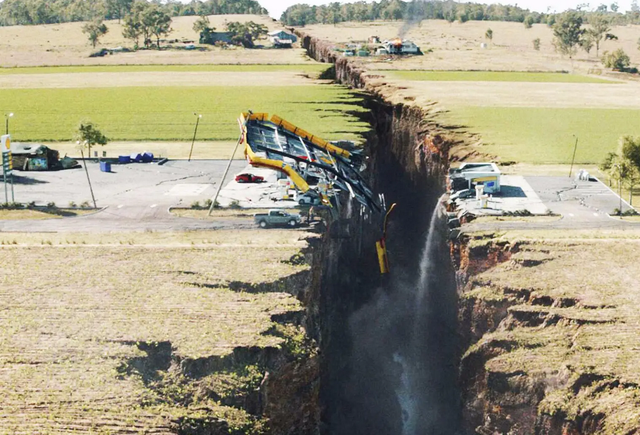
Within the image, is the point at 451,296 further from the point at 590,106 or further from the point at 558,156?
the point at 590,106

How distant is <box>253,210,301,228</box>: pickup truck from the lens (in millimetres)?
52688

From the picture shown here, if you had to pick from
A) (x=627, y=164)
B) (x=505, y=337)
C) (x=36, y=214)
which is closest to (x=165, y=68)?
(x=36, y=214)

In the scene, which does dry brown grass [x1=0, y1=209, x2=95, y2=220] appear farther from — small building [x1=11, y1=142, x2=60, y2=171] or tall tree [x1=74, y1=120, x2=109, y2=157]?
tall tree [x1=74, y1=120, x2=109, y2=157]

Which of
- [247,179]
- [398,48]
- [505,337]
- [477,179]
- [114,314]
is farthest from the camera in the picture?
[398,48]

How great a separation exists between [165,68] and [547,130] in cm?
9147

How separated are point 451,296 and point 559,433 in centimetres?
1840

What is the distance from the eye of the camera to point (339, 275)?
2237 inches

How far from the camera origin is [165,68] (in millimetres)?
161375

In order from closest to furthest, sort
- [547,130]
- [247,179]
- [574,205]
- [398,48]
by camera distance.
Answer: [574,205] < [247,179] < [547,130] < [398,48]

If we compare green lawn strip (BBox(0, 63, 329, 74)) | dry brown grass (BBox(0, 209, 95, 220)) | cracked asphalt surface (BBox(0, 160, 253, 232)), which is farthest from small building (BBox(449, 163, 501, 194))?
green lawn strip (BBox(0, 63, 329, 74))

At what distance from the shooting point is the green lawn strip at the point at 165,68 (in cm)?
Answer: 15475

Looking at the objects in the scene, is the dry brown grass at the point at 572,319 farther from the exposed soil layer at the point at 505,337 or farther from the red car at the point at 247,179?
the red car at the point at 247,179

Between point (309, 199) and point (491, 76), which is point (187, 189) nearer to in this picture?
point (309, 199)

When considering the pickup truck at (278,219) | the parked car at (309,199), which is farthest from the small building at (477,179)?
the pickup truck at (278,219)
